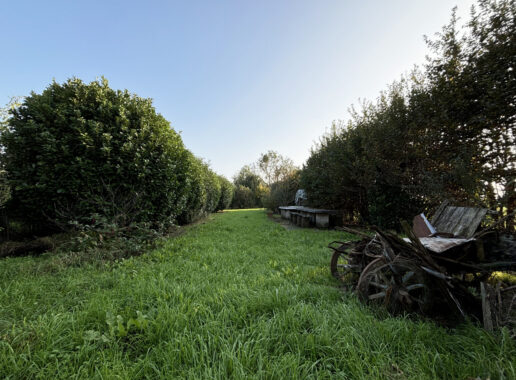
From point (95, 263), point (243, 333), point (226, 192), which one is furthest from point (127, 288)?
point (226, 192)

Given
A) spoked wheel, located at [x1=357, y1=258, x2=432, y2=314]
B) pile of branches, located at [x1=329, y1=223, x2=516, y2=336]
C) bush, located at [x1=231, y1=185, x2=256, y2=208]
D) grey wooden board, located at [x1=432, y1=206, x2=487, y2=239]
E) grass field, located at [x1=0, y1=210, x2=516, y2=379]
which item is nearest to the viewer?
grass field, located at [x1=0, y1=210, x2=516, y2=379]

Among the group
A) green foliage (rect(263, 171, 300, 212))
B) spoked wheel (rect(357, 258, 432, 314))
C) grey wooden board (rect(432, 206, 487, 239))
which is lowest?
spoked wheel (rect(357, 258, 432, 314))

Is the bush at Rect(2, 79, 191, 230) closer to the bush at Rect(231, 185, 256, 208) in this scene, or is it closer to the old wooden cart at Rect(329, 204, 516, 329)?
the old wooden cart at Rect(329, 204, 516, 329)

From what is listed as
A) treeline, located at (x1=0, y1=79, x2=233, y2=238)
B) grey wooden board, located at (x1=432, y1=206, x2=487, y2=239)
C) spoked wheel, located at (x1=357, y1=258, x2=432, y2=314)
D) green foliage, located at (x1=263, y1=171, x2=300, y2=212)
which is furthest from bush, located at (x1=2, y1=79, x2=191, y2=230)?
green foliage, located at (x1=263, y1=171, x2=300, y2=212)

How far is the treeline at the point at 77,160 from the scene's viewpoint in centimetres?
374

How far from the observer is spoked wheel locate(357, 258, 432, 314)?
1813 millimetres

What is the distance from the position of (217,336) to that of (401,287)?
1.92 metres

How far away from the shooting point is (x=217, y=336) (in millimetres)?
1560

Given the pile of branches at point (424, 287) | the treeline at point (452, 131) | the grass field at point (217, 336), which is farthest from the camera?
the treeline at point (452, 131)

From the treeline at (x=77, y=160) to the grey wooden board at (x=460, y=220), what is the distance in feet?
19.5

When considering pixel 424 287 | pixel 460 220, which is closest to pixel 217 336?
pixel 424 287

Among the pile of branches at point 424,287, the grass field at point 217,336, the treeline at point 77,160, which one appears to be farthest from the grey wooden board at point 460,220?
the treeline at point 77,160

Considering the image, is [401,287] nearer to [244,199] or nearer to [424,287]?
[424,287]

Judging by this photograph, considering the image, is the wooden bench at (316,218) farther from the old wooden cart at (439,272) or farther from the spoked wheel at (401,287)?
the spoked wheel at (401,287)
